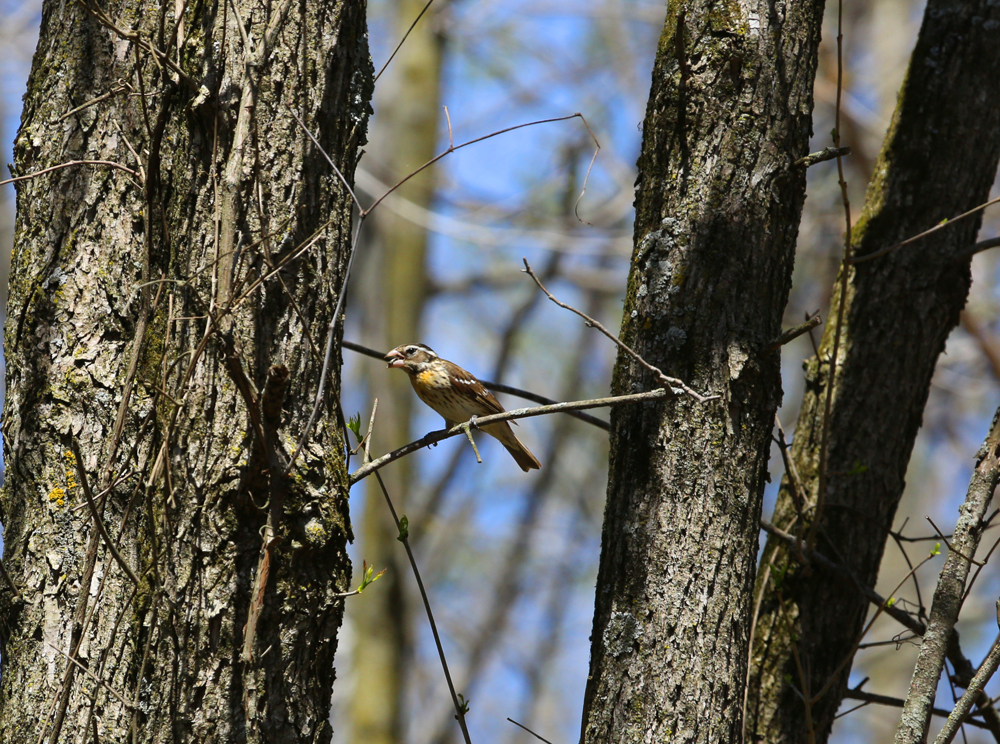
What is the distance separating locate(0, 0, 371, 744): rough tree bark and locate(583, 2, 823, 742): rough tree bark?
0.94m

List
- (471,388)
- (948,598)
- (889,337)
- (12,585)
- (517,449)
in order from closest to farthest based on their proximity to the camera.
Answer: (12,585), (948,598), (889,337), (471,388), (517,449)

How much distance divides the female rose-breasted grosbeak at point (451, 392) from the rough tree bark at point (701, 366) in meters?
2.45

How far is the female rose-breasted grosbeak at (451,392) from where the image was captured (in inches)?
214

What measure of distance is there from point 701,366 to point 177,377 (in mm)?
1652

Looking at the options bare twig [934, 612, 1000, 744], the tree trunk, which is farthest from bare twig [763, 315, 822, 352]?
the tree trunk

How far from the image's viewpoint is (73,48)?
9.46 feet

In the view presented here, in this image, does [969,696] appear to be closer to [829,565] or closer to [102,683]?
[829,565]

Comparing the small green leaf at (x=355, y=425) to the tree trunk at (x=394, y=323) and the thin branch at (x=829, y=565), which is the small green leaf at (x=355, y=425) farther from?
the tree trunk at (x=394, y=323)

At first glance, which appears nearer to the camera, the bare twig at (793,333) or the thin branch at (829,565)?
the bare twig at (793,333)

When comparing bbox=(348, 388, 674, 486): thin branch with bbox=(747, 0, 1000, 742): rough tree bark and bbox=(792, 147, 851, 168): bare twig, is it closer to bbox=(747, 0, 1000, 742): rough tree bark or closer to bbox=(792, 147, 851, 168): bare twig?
bbox=(792, 147, 851, 168): bare twig

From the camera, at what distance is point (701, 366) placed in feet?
9.42

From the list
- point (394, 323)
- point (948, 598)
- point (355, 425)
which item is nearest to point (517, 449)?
point (355, 425)

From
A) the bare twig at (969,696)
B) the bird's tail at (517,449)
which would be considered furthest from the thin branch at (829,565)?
the bird's tail at (517,449)

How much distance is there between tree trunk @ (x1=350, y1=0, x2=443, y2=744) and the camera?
9148mm
